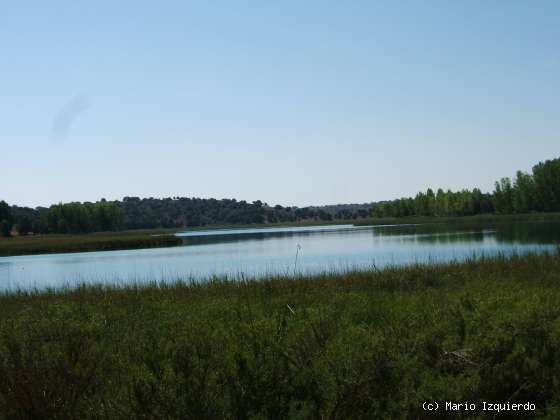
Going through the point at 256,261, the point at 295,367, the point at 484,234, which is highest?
the point at 295,367

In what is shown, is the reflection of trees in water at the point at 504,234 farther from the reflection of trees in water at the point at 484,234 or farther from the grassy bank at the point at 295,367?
the grassy bank at the point at 295,367

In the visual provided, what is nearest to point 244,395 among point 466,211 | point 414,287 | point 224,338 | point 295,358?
point 295,358

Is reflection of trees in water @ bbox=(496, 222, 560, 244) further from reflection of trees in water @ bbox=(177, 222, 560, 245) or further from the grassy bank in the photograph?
the grassy bank

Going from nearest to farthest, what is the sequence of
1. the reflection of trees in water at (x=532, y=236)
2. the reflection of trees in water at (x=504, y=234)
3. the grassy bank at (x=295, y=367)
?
the grassy bank at (x=295, y=367)
the reflection of trees in water at (x=532, y=236)
the reflection of trees in water at (x=504, y=234)

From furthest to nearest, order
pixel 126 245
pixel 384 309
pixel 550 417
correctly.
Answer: pixel 126 245
pixel 384 309
pixel 550 417

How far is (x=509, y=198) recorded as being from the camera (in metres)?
122

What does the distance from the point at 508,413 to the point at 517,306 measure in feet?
9.22

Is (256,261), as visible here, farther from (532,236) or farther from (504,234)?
(504,234)

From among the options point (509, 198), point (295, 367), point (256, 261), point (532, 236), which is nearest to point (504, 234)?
point (532, 236)

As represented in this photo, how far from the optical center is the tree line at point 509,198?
357ft

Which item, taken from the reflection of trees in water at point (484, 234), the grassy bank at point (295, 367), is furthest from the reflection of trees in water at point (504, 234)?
the grassy bank at point (295, 367)

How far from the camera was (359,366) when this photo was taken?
6242 millimetres

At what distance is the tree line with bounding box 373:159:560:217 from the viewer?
10888 cm

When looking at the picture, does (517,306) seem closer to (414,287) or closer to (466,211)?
(414,287)
